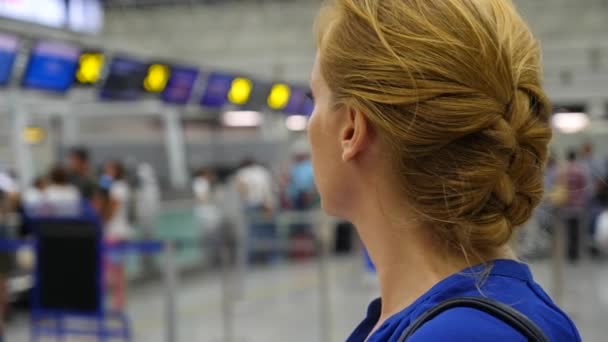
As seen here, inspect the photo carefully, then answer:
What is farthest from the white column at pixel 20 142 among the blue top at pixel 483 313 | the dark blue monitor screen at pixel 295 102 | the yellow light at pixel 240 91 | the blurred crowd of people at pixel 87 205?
the blue top at pixel 483 313

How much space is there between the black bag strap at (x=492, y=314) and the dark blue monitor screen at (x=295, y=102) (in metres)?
14.7

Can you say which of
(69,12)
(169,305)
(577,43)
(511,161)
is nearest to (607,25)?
(577,43)

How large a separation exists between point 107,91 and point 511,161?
946 centimetres

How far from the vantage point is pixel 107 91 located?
9.87 meters

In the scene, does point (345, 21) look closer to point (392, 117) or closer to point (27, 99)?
point (392, 117)

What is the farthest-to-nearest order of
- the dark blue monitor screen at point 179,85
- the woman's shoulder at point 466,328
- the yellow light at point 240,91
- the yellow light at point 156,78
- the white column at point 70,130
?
the white column at point 70,130, the yellow light at point 240,91, the dark blue monitor screen at point 179,85, the yellow light at point 156,78, the woman's shoulder at point 466,328

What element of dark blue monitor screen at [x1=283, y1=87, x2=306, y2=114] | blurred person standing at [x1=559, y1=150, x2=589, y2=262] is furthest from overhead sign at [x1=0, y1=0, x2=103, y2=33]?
dark blue monitor screen at [x1=283, y1=87, x2=306, y2=114]

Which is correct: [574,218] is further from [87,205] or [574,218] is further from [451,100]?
[451,100]

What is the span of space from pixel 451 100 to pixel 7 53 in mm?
7666

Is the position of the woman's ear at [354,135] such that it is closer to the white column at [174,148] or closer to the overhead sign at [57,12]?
the overhead sign at [57,12]

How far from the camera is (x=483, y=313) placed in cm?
73

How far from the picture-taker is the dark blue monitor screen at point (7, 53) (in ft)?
25.1

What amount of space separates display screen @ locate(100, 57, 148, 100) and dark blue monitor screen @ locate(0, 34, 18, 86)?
5.69ft

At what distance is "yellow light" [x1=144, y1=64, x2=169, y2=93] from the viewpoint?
34.8ft
